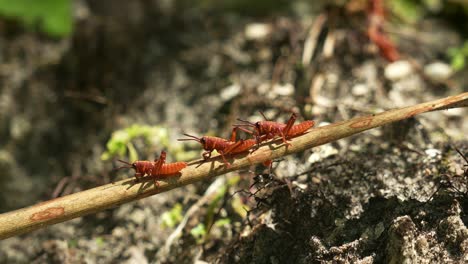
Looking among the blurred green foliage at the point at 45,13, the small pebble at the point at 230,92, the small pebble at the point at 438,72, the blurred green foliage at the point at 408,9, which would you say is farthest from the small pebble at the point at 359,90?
the blurred green foliage at the point at 45,13

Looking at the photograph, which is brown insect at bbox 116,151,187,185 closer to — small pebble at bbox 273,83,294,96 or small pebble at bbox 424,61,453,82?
small pebble at bbox 273,83,294,96

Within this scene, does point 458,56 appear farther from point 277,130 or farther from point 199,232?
point 199,232

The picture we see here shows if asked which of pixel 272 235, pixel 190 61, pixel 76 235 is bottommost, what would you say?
pixel 76 235

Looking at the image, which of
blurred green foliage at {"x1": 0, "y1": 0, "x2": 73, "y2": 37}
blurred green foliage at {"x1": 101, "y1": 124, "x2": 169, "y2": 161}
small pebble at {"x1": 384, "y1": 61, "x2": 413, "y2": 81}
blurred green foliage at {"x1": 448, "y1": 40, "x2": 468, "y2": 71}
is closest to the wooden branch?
blurred green foliage at {"x1": 101, "y1": 124, "x2": 169, "y2": 161}

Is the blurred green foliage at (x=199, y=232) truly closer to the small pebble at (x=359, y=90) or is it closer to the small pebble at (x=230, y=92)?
the small pebble at (x=230, y=92)

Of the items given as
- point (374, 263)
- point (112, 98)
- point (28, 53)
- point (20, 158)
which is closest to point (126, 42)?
point (112, 98)

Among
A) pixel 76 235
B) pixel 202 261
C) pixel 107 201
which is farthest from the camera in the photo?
pixel 76 235

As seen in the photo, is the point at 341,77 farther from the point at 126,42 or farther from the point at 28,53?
the point at 28,53
